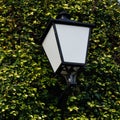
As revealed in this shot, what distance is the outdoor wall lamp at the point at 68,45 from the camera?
122 inches

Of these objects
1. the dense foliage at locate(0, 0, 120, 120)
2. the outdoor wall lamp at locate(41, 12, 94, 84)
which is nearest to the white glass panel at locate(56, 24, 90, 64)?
the outdoor wall lamp at locate(41, 12, 94, 84)

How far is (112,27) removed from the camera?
15.4 feet

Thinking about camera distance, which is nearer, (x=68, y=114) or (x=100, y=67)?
(x=68, y=114)

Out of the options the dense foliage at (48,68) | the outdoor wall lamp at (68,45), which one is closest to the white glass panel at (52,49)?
the outdoor wall lamp at (68,45)

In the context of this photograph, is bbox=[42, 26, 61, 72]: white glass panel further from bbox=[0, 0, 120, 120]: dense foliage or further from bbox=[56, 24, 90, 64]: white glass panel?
bbox=[0, 0, 120, 120]: dense foliage

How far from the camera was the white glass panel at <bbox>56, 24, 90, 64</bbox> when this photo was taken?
311 centimetres

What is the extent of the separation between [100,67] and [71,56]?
3.87ft

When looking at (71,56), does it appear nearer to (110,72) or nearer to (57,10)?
(110,72)

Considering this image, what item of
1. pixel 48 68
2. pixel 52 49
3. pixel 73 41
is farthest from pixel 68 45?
pixel 48 68

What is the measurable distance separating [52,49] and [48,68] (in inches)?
31.9

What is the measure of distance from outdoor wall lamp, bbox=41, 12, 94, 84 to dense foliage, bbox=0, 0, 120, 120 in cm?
68

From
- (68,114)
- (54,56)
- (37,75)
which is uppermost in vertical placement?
(54,56)

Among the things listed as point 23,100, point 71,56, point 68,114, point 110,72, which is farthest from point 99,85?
point 71,56

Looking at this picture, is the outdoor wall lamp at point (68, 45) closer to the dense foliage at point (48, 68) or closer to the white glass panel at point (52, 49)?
the white glass panel at point (52, 49)
